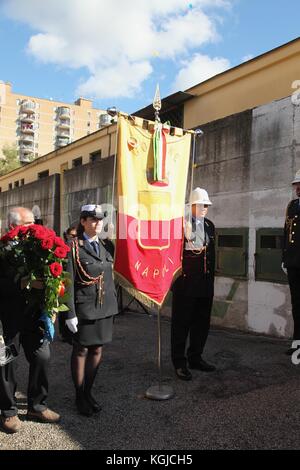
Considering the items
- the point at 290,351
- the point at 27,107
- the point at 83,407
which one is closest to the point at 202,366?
the point at 290,351

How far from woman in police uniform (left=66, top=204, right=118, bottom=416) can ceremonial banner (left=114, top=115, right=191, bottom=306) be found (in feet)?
1.33

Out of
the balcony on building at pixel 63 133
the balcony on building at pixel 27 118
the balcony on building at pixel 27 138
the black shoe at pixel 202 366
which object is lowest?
the black shoe at pixel 202 366

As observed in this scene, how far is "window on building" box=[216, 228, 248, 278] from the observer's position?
20.8 ft

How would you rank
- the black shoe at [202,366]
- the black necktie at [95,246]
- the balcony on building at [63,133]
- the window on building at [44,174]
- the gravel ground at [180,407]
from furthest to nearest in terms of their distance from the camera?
the balcony on building at [63,133] → the window on building at [44,174] → the black shoe at [202,366] → the black necktie at [95,246] → the gravel ground at [180,407]

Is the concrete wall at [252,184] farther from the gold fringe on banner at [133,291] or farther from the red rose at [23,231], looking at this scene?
the red rose at [23,231]

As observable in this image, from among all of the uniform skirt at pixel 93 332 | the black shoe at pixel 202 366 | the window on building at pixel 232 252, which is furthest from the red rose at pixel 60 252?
the window on building at pixel 232 252

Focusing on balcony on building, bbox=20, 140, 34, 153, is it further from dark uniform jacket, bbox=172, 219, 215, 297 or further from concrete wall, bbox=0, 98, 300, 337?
dark uniform jacket, bbox=172, 219, 215, 297

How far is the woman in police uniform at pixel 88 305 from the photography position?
3.41 meters

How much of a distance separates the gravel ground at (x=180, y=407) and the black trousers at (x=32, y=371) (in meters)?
0.18

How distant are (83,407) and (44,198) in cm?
1215

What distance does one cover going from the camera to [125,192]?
12.8 feet

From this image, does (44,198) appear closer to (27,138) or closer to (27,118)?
(27,118)
